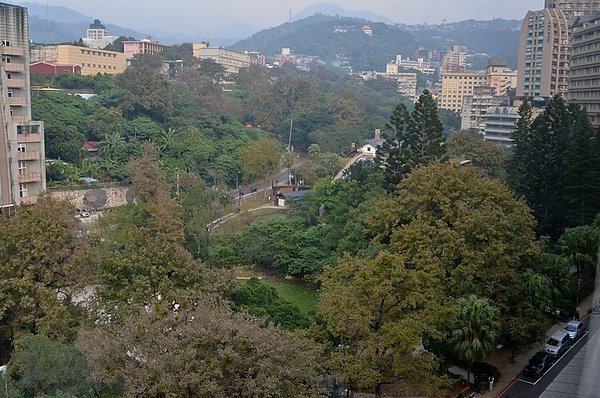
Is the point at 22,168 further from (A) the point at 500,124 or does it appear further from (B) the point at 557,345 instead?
(A) the point at 500,124

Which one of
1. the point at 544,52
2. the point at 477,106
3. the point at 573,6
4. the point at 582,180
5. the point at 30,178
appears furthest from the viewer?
the point at 477,106

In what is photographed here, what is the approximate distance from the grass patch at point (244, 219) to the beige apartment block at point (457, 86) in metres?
30.8

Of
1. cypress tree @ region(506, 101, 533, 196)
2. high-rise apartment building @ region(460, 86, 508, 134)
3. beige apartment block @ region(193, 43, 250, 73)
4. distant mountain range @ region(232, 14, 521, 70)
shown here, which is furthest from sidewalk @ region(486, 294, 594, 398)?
distant mountain range @ region(232, 14, 521, 70)

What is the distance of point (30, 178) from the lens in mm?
13844

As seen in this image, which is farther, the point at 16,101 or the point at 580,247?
the point at 16,101

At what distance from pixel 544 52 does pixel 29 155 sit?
23.8 metres

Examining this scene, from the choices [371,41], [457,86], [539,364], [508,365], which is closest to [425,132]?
[508,365]

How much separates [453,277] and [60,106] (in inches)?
694

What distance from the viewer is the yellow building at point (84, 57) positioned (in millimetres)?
34000

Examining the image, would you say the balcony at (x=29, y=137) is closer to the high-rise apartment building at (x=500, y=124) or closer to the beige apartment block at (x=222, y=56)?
the high-rise apartment building at (x=500, y=124)

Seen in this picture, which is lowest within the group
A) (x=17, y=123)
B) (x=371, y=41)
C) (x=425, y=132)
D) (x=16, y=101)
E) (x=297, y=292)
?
(x=297, y=292)

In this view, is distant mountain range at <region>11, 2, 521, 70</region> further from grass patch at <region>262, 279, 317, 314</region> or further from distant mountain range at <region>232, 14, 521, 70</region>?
grass patch at <region>262, 279, 317, 314</region>

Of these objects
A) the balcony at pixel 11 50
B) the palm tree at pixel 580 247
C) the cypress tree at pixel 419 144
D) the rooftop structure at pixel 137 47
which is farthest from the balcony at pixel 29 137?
the rooftop structure at pixel 137 47

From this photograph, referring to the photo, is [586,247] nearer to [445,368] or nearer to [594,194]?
[594,194]
